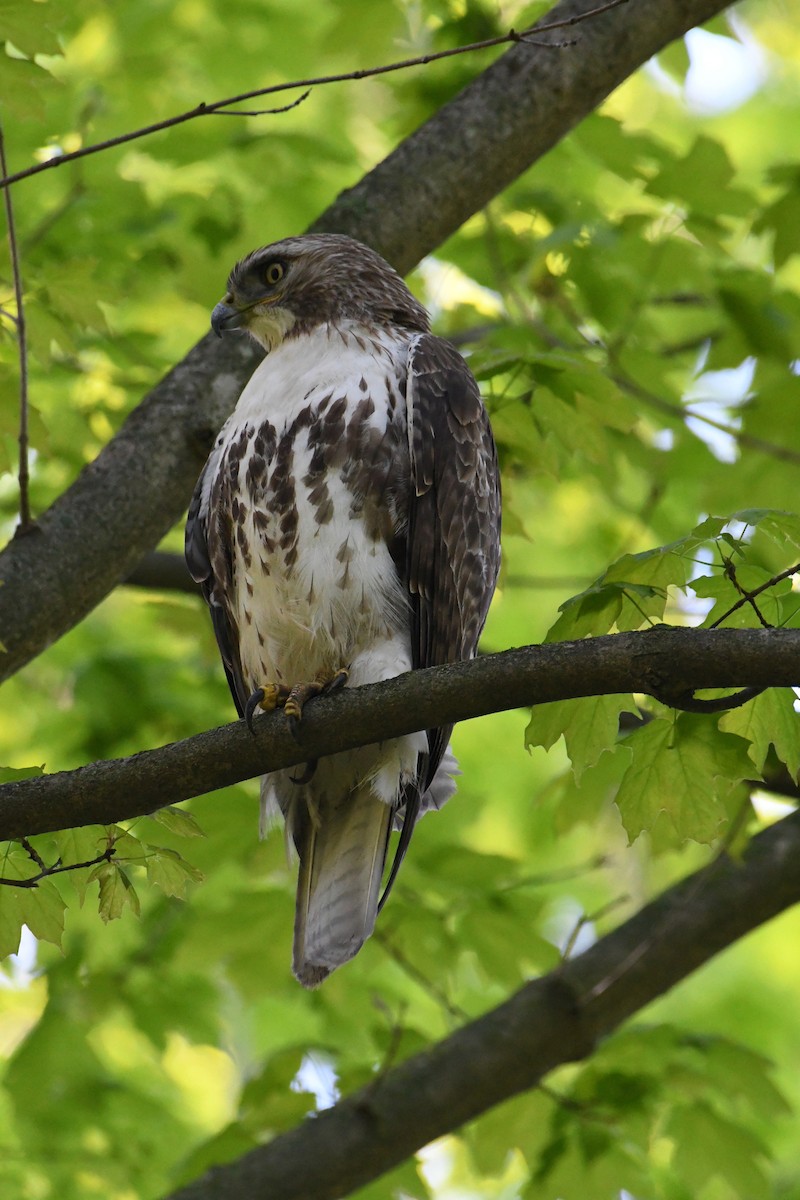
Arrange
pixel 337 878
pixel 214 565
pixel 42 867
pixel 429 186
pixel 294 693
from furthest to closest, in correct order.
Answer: pixel 429 186, pixel 214 565, pixel 337 878, pixel 294 693, pixel 42 867

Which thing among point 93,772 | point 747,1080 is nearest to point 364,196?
point 93,772

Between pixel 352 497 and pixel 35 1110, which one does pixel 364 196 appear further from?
pixel 35 1110

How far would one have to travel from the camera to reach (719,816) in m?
3.34

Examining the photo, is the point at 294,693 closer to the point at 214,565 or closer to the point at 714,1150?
the point at 214,565

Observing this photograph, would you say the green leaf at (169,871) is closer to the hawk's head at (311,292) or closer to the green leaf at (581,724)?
the green leaf at (581,724)

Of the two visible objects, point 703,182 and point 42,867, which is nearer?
point 42,867

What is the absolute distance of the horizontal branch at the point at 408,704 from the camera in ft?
8.94

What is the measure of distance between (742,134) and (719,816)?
23.5 feet

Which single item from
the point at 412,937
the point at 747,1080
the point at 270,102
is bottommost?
the point at 747,1080

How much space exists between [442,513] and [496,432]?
79 centimetres

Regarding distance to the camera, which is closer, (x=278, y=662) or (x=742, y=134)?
(x=278, y=662)

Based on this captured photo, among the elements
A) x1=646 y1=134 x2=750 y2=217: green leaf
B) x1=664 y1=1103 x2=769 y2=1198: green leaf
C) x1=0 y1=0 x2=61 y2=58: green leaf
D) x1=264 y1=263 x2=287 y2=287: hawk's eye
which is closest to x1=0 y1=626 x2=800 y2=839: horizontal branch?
x1=264 y1=263 x2=287 y2=287: hawk's eye

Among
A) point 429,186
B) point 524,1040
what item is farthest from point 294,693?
point 524,1040

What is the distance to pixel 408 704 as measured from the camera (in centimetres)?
289
